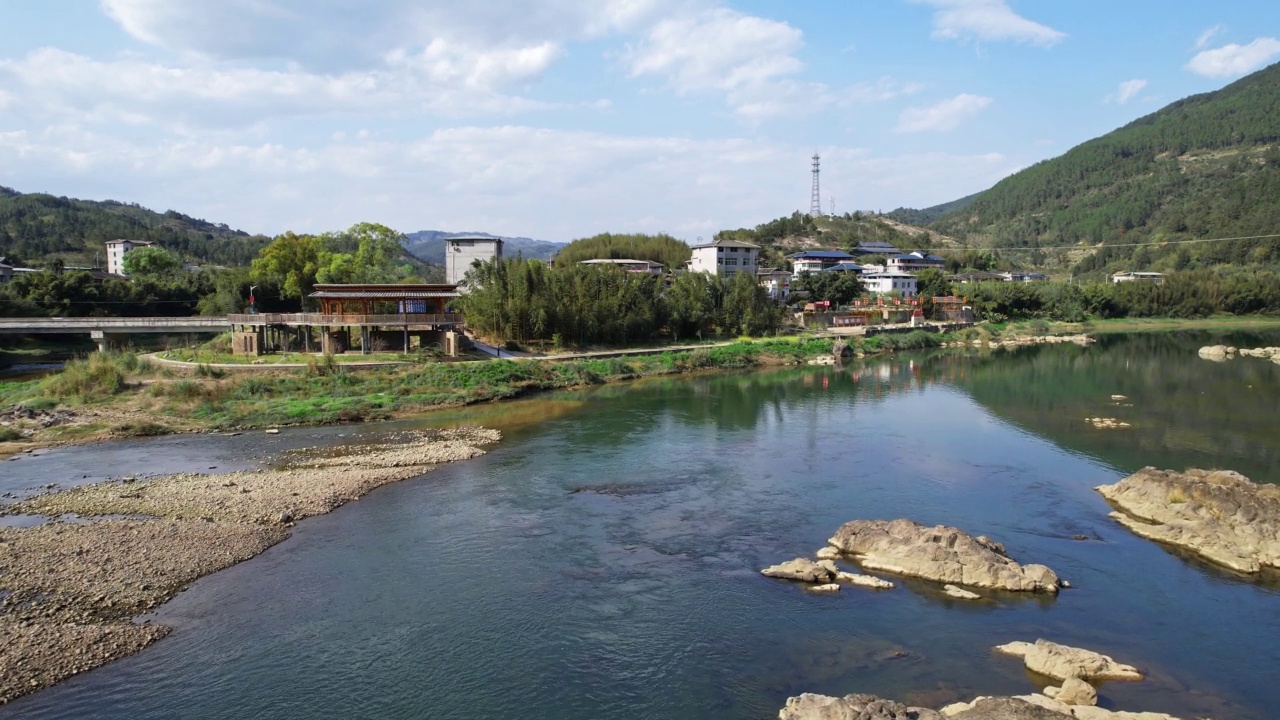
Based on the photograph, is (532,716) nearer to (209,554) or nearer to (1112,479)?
(209,554)

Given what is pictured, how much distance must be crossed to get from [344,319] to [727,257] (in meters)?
51.4

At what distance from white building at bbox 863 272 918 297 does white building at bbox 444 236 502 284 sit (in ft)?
140

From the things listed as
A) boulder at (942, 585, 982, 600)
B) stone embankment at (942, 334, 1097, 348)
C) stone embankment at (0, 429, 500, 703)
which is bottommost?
boulder at (942, 585, 982, 600)

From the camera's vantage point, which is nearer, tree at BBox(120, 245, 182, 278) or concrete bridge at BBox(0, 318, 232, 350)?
concrete bridge at BBox(0, 318, 232, 350)

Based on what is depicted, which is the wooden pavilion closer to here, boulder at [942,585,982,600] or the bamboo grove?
the bamboo grove

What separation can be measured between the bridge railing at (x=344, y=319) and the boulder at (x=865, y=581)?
1197 inches

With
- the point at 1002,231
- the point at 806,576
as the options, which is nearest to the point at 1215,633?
the point at 806,576

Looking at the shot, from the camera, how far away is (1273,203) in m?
119

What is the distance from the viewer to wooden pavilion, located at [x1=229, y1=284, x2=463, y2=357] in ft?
136

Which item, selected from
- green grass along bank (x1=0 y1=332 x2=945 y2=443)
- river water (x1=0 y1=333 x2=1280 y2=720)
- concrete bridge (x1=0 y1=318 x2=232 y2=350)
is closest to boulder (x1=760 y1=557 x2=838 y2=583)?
river water (x1=0 y1=333 x2=1280 y2=720)

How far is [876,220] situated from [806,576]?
471 ft

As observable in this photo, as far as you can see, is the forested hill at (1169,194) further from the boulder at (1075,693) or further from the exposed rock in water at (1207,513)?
the boulder at (1075,693)

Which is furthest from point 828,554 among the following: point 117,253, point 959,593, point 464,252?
point 117,253

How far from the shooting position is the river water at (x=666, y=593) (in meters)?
12.8
